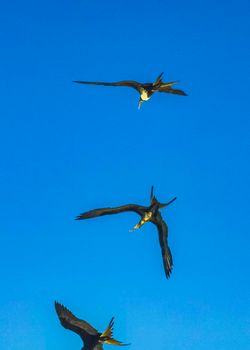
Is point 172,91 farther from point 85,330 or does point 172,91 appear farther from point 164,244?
point 85,330

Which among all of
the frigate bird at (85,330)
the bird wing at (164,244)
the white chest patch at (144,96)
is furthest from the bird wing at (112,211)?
the white chest patch at (144,96)

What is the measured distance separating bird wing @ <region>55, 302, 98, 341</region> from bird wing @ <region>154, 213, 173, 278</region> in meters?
4.49

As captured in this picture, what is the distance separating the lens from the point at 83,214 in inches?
1259

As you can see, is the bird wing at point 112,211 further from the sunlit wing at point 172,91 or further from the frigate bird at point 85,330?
the sunlit wing at point 172,91

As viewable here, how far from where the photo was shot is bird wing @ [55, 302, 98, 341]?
1283 inches

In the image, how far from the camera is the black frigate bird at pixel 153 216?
32.4 m

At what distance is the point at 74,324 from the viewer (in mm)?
32938

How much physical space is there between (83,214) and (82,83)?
Answer: 557 cm

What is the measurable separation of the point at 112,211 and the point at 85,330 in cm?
505

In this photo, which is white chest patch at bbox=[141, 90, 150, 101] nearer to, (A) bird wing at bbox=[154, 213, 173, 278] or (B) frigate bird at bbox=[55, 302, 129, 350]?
(A) bird wing at bbox=[154, 213, 173, 278]

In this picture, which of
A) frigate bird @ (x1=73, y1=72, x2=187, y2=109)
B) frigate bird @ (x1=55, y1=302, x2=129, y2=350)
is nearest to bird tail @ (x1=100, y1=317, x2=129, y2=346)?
frigate bird @ (x1=55, y1=302, x2=129, y2=350)

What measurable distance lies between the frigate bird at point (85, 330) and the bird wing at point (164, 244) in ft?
14.6

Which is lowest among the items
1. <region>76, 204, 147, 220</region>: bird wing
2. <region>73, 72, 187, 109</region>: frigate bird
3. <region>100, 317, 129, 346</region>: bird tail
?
<region>100, 317, 129, 346</region>: bird tail

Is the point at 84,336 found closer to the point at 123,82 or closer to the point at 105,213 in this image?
the point at 105,213
